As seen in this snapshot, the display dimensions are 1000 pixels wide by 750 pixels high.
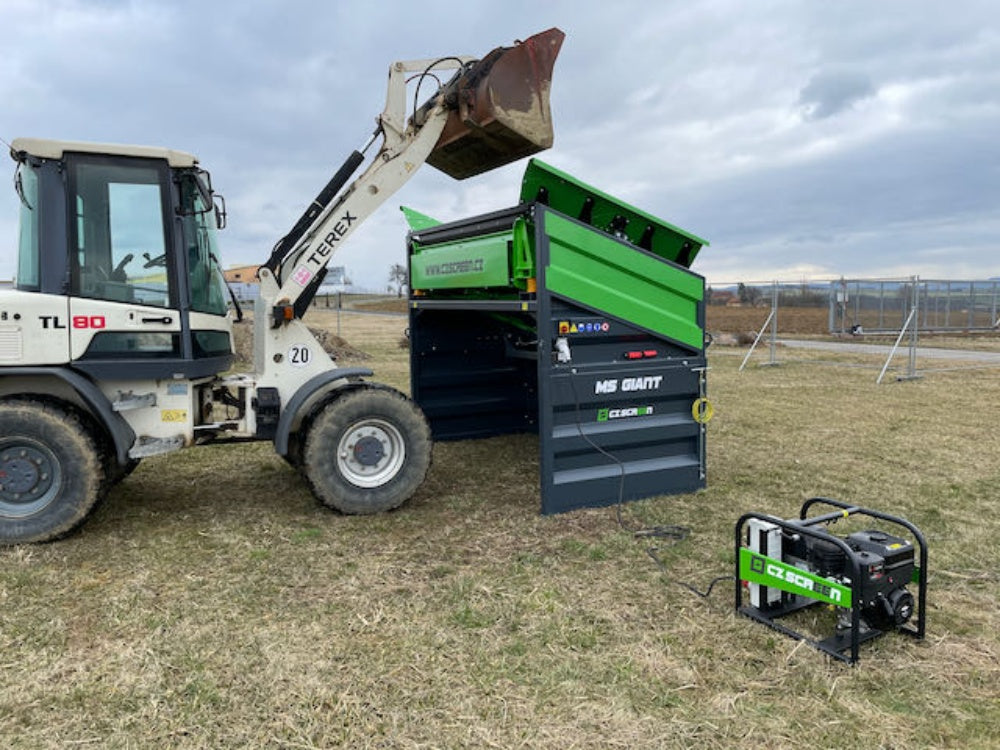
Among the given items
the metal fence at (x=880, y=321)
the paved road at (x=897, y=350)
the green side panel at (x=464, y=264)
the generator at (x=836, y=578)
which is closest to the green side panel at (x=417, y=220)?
the green side panel at (x=464, y=264)

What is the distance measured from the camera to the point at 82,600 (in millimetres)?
3715

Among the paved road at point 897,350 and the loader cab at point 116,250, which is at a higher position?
the loader cab at point 116,250

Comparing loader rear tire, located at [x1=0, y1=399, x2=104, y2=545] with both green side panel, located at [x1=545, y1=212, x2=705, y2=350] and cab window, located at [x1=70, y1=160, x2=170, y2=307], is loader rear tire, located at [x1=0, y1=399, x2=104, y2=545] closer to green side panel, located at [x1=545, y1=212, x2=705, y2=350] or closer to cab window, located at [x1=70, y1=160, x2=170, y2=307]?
cab window, located at [x1=70, y1=160, x2=170, y2=307]

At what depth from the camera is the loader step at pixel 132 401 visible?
4.59 m

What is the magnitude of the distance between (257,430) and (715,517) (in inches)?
129

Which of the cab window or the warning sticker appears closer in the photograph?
the cab window

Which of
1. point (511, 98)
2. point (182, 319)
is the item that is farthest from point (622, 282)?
point (182, 319)

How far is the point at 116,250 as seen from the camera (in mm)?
4598

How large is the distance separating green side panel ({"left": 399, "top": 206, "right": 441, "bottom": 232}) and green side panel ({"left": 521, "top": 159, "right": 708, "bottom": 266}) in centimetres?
220

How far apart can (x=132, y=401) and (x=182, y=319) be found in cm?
61

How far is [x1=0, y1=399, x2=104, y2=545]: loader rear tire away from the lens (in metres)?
4.36

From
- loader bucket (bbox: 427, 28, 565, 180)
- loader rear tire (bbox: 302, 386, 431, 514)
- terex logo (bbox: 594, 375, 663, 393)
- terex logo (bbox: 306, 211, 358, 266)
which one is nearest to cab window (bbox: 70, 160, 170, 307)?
terex logo (bbox: 306, 211, 358, 266)

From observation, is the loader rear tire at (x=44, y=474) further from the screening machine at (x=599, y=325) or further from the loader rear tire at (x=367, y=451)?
the screening machine at (x=599, y=325)

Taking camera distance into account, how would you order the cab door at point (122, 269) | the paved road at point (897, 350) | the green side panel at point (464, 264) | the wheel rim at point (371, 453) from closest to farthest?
the cab door at point (122, 269) < the wheel rim at point (371, 453) < the green side panel at point (464, 264) < the paved road at point (897, 350)
